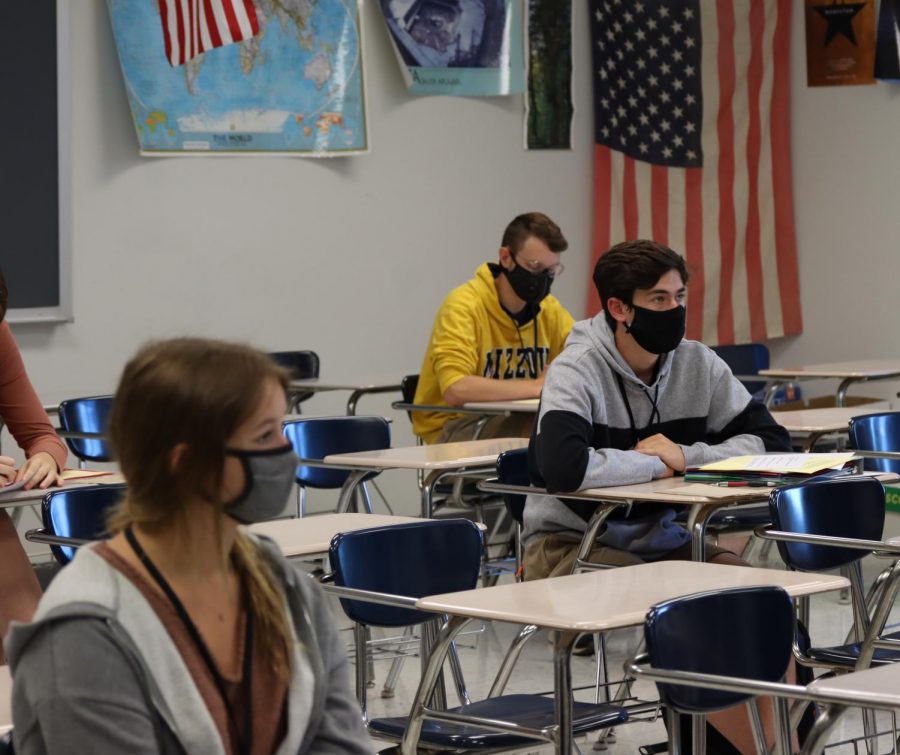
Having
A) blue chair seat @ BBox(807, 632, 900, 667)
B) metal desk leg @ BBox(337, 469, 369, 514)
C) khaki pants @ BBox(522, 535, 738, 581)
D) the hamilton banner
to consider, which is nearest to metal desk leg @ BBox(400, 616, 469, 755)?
blue chair seat @ BBox(807, 632, 900, 667)

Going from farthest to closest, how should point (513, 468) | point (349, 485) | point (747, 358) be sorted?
point (747, 358) → point (349, 485) → point (513, 468)

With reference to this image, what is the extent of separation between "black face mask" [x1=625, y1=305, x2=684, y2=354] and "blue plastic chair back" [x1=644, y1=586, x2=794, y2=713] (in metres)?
1.38

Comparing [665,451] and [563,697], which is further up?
[665,451]

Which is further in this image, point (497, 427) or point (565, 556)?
point (497, 427)

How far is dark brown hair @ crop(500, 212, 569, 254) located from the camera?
5.69 metres

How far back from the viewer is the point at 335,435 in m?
4.96

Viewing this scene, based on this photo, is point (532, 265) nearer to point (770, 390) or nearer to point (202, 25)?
point (770, 390)

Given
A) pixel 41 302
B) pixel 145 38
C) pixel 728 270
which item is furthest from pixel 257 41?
pixel 728 270

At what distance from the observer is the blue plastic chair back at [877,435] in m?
4.61

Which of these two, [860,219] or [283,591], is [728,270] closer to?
[860,219]

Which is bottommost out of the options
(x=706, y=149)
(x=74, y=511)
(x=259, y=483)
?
(x=74, y=511)

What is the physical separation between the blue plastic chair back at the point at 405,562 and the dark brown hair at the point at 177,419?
1395 millimetres

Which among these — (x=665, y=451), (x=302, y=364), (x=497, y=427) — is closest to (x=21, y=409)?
(x=665, y=451)

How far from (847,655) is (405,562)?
1000 millimetres
